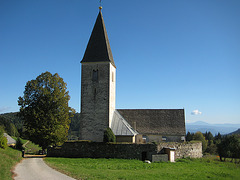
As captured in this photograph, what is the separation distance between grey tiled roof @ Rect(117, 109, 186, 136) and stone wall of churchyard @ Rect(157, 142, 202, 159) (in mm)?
3897

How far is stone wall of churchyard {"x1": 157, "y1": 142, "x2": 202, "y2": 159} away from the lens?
85.4 ft

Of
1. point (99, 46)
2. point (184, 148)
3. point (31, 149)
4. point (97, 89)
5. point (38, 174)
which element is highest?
point (99, 46)

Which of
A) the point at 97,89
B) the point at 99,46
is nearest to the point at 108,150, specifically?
the point at 97,89

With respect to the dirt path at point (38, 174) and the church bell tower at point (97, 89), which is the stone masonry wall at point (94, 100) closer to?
the church bell tower at point (97, 89)

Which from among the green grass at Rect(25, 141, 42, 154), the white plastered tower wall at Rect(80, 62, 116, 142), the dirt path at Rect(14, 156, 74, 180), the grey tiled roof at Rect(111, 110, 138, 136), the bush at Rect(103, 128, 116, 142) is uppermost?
the white plastered tower wall at Rect(80, 62, 116, 142)

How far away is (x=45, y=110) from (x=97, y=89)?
725 cm

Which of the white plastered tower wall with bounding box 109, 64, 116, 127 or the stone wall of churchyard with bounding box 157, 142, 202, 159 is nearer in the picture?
the stone wall of churchyard with bounding box 157, 142, 202, 159

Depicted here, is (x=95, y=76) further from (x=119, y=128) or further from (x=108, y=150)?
(x=108, y=150)

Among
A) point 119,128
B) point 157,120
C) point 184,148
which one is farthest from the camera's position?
point 157,120

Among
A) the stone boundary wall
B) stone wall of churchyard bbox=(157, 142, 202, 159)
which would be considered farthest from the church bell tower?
stone wall of churchyard bbox=(157, 142, 202, 159)

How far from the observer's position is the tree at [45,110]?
1045 inches

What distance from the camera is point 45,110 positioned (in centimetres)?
2747

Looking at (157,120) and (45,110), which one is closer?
(45,110)

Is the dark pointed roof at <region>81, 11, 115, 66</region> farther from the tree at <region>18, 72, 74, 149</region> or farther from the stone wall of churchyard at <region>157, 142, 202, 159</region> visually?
the stone wall of churchyard at <region>157, 142, 202, 159</region>
